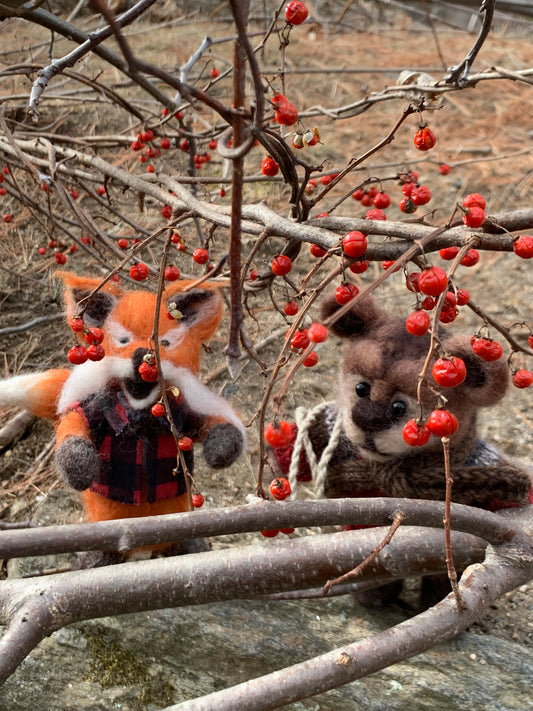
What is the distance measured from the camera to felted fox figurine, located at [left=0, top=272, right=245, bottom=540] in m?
1.51

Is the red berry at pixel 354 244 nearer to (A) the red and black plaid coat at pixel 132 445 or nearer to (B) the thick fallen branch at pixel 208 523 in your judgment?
(B) the thick fallen branch at pixel 208 523

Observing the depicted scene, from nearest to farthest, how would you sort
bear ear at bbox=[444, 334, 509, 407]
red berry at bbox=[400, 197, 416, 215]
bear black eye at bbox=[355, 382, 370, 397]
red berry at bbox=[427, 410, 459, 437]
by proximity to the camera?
red berry at bbox=[427, 410, 459, 437] → red berry at bbox=[400, 197, 416, 215] → bear ear at bbox=[444, 334, 509, 407] → bear black eye at bbox=[355, 382, 370, 397]

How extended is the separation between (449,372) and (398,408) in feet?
1.98

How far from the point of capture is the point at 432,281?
0.83 metres

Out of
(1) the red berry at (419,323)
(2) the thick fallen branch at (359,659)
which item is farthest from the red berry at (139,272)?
(2) the thick fallen branch at (359,659)

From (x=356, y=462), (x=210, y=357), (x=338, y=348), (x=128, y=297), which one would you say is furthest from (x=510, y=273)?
(x=128, y=297)

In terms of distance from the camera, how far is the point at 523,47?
14.4 ft

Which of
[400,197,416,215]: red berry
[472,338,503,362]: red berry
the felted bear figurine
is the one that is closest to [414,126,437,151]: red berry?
[400,197,416,215]: red berry

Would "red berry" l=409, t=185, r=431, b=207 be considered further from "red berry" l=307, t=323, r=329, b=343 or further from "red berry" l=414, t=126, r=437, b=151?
"red berry" l=307, t=323, r=329, b=343

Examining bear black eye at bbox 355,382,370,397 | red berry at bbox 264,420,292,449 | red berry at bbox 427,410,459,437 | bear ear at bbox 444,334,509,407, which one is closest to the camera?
red berry at bbox 427,410,459,437

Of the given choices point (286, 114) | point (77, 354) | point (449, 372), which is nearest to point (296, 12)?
point (286, 114)

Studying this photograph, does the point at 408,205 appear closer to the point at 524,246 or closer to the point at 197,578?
the point at 524,246

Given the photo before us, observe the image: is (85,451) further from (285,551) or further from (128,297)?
(285,551)

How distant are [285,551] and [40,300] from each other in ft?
7.12
